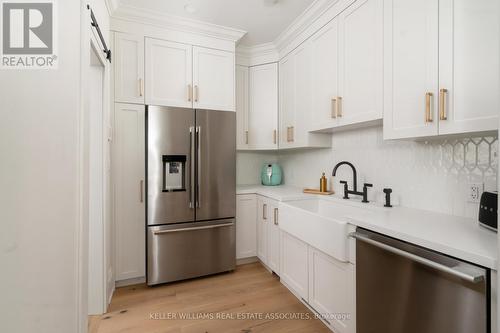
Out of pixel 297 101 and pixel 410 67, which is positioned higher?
pixel 297 101

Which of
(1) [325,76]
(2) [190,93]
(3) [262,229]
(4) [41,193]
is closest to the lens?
(4) [41,193]

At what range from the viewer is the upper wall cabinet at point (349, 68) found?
5.39ft

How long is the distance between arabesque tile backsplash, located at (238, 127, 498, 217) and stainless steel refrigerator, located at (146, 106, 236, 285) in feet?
3.85

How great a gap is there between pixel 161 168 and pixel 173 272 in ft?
3.39

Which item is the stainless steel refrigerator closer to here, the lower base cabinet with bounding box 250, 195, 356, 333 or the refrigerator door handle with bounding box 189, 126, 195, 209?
the refrigerator door handle with bounding box 189, 126, 195, 209

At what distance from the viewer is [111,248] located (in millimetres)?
2203

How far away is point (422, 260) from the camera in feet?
3.26

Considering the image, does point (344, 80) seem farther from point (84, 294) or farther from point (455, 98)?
point (84, 294)

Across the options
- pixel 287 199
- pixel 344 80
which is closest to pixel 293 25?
pixel 344 80

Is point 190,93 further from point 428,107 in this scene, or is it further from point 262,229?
point 428,107

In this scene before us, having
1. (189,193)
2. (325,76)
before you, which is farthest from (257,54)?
(189,193)

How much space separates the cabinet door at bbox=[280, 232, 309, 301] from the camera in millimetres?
1905

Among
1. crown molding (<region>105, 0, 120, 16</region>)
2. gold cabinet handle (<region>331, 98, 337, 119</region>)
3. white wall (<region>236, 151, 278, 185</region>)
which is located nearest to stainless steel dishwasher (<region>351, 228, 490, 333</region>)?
gold cabinet handle (<region>331, 98, 337, 119</region>)

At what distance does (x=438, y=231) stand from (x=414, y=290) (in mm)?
299
